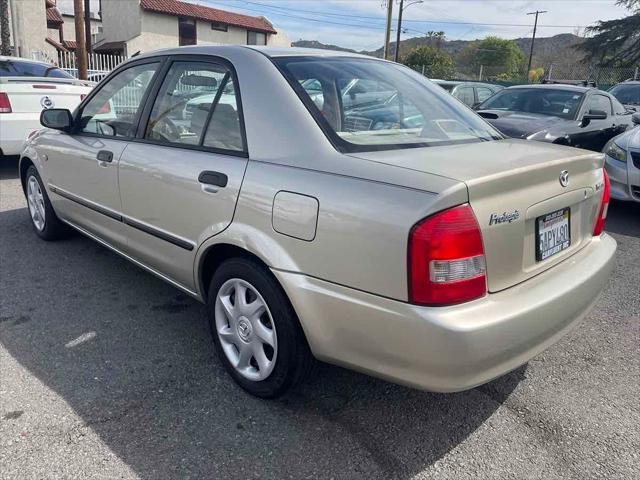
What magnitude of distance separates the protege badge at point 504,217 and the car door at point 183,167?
3.69 feet

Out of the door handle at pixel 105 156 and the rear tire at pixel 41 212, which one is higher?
the door handle at pixel 105 156

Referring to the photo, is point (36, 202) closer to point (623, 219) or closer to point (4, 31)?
point (623, 219)

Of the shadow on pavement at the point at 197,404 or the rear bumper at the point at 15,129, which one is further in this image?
the rear bumper at the point at 15,129

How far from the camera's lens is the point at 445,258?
1885mm

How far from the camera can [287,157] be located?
232 centimetres

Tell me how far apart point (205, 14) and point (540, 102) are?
129 ft

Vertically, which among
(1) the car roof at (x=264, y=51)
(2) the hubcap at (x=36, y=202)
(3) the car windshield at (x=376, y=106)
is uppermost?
(1) the car roof at (x=264, y=51)

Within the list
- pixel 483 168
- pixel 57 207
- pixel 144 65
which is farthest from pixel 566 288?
pixel 57 207

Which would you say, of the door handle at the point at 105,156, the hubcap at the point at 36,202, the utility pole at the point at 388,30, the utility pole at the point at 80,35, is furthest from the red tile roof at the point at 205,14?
the door handle at the point at 105,156

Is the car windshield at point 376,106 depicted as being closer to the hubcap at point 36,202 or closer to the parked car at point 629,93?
the hubcap at point 36,202

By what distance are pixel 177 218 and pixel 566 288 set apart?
1916 millimetres

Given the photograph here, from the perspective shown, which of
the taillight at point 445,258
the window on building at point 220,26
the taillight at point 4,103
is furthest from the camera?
the window on building at point 220,26

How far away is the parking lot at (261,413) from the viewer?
2158 millimetres

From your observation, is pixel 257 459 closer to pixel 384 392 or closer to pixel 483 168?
pixel 384 392
